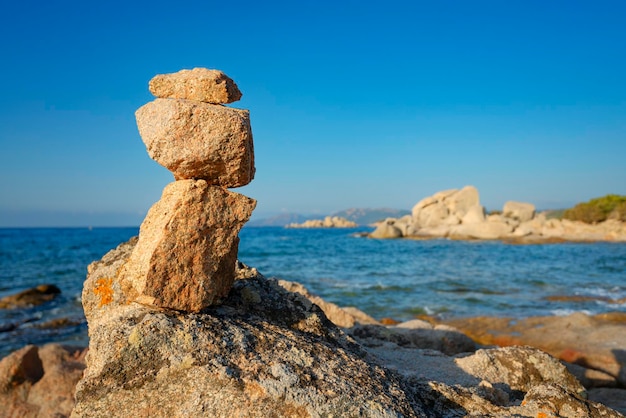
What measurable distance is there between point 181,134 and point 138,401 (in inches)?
87.4

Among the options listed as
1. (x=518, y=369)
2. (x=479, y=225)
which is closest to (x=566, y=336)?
(x=518, y=369)

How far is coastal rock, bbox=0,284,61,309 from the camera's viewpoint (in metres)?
18.5

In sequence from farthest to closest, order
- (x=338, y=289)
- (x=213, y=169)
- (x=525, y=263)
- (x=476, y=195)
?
1. (x=476, y=195)
2. (x=525, y=263)
3. (x=338, y=289)
4. (x=213, y=169)

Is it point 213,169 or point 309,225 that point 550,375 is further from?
point 309,225

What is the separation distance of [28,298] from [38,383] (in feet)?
45.2

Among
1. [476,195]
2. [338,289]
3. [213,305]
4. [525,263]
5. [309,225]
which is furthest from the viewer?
[309,225]

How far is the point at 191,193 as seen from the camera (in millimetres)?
4199

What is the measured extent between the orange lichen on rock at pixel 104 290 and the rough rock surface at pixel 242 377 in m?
0.08

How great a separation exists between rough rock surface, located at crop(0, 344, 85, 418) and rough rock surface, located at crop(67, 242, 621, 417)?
3561mm

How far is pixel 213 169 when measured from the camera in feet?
14.3

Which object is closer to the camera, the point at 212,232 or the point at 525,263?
the point at 212,232

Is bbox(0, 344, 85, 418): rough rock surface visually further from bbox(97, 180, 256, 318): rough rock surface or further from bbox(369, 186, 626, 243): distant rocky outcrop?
bbox(369, 186, 626, 243): distant rocky outcrop

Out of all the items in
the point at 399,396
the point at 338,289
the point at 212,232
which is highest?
the point at 212,232

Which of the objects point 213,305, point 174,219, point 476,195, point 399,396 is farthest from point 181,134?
point 476,195
